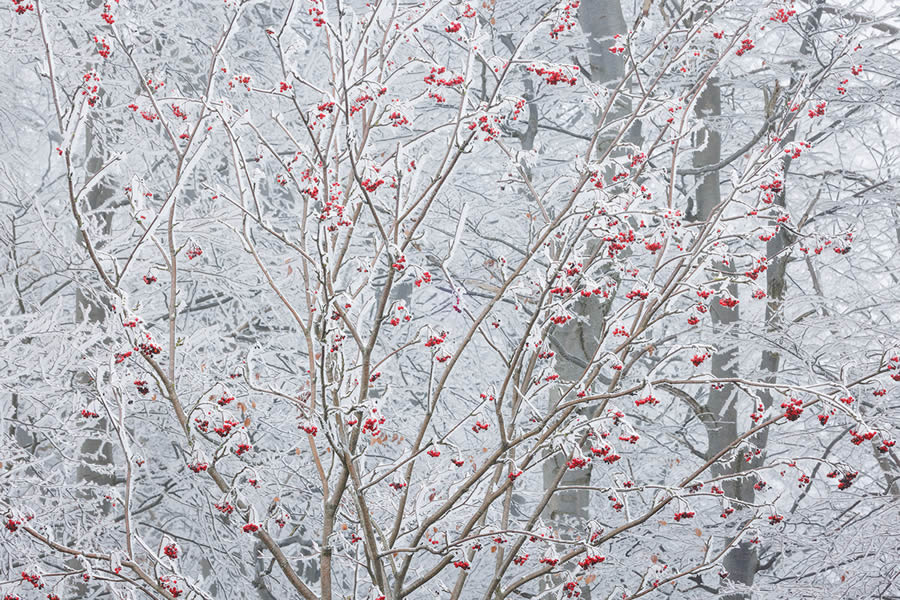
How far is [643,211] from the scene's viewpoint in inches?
111

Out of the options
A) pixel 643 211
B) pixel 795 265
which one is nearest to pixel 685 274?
pixel 643 211

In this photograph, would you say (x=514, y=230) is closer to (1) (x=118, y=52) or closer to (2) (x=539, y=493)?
(2) (x=539, y=493)

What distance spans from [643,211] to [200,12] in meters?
4.86

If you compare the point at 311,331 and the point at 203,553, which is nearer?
the point at 311,331

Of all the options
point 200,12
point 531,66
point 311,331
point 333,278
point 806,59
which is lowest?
point 311,331

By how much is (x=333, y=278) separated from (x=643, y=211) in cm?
113

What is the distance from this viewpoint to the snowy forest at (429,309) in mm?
3277

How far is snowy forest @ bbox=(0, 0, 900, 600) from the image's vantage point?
3277 mm

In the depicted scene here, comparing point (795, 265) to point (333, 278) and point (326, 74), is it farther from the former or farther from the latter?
point (333, 278)

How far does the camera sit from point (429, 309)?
9102mm

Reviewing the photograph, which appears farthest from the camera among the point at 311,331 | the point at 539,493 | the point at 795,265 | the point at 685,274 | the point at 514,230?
the point at 795,265

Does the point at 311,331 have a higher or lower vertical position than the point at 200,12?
lower

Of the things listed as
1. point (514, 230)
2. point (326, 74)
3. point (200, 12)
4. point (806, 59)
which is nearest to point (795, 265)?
point (514, 230)

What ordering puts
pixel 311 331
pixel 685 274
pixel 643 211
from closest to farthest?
pixel 643 211
pixel 311 331
pixel 685 274
